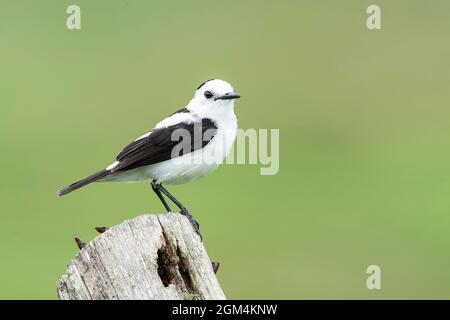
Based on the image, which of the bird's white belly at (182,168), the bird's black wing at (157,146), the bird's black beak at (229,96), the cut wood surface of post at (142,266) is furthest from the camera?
the bird's black beak at (229,96)

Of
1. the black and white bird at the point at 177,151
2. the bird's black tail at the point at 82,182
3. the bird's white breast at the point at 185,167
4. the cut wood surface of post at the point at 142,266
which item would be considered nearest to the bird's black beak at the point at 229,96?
the black and white bird at the point at 177,151

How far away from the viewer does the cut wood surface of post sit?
558 cm

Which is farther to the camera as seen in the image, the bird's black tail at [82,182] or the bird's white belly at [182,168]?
the bird's white belly at [182,168]

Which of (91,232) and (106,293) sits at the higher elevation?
(106,293)

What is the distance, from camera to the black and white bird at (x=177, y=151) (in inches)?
320

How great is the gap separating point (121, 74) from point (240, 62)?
2.58 m

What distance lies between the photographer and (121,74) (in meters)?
21.1

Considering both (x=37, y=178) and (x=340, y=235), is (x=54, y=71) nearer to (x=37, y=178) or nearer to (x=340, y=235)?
(x=37, y=178)

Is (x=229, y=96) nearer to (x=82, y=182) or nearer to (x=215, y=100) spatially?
(x=215, y=100)

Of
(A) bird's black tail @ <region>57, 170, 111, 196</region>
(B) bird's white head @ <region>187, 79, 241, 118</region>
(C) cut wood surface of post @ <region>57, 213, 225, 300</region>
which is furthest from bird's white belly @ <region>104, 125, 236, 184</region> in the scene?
(C) cut wood surface of post @ <region>57, 213, 225, 300</region>

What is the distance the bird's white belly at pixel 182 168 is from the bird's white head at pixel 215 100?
422mm

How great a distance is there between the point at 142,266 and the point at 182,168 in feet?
8.76

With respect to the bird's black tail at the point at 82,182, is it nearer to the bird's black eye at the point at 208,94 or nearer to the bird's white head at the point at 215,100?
the bird's white head at the point at 215,100

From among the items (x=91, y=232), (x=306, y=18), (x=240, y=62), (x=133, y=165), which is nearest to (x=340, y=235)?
(x=91, y=232)
